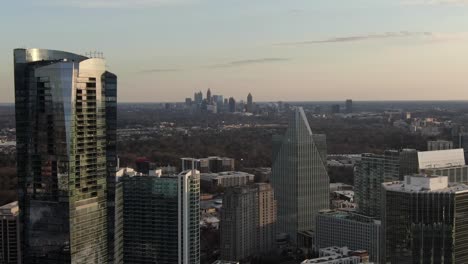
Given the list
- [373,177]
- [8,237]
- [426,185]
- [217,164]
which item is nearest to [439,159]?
[373,177]

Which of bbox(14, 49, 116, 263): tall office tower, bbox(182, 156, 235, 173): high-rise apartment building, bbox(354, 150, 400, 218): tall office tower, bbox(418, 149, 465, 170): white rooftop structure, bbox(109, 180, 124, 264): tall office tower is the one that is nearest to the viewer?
bbox(14, 49, 116, 263): tall office tower

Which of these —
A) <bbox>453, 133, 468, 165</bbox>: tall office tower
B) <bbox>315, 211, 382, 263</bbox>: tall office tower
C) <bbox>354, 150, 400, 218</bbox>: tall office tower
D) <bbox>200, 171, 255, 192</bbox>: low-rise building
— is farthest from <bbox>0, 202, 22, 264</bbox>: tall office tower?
<bbox>453, 133, 468, 165</bbox>: tall office tower

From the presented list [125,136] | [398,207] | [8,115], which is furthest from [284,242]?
[8,115]

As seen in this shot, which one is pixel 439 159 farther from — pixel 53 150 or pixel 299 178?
pixel 53 150

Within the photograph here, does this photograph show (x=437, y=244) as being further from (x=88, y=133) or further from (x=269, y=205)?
(x=269, y=205)

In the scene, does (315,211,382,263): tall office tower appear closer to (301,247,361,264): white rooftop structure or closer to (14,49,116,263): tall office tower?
(301,247,361,264): white rooftop structure

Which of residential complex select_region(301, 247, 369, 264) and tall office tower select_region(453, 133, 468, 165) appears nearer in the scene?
residential complex select_region(301, 247, 369, 264)

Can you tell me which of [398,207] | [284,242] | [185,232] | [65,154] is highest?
[65,154]
